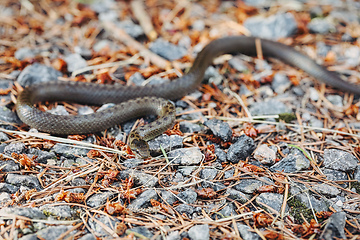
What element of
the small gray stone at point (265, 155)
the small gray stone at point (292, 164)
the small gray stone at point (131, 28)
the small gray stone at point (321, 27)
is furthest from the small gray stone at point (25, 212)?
the small gray stone at point (321, 27)

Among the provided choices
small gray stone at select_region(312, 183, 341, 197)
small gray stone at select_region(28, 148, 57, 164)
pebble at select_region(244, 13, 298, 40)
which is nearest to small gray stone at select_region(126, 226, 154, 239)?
small gray stone at select_region(28, 148, 57, 164)

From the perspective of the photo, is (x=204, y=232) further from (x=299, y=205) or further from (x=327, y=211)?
(x=327, y=211)

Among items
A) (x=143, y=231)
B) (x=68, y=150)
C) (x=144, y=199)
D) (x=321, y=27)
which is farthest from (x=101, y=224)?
(x=321, y=27)

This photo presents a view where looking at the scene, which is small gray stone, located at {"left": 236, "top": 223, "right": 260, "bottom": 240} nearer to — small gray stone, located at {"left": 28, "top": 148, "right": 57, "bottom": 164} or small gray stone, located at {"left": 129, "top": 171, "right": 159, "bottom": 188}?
small gray stone, located at {"left": 129, "top": 171, "right": 159, "bottom": 188}

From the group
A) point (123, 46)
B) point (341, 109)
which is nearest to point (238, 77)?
point (341, 109)

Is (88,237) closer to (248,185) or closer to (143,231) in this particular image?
(143,231)

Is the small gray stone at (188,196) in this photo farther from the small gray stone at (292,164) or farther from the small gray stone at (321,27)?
the small gray stone at (321,27)
